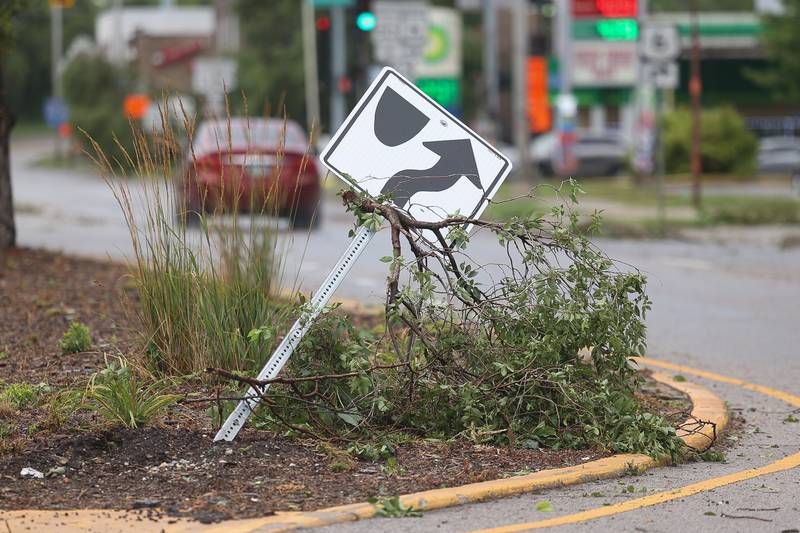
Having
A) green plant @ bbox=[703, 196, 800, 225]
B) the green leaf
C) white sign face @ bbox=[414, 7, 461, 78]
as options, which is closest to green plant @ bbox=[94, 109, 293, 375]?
the green leaf

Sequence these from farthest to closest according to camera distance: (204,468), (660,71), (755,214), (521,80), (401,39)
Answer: (521,80)
(401,39)
(755,214)
(660,71)
(204,468)

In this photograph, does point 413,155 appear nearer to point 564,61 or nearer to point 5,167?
point 5,167

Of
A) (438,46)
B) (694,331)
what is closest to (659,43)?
(694,331)

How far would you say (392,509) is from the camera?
5.34 m

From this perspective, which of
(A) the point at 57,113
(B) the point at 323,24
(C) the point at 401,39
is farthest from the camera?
(A) the point at 57,113

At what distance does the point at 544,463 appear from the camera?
6.20m

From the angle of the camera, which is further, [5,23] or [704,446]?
Answer: [5,23]

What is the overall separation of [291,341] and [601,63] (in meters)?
52.9

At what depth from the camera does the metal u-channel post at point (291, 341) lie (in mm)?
6195

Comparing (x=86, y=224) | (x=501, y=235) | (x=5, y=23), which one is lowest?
(x=86, y=224)

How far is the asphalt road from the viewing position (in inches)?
214

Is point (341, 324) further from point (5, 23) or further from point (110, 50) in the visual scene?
point (110, 50)

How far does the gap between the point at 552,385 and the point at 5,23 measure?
7.87 metres

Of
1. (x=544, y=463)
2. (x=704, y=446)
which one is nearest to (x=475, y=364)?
(x=544, y=463)
